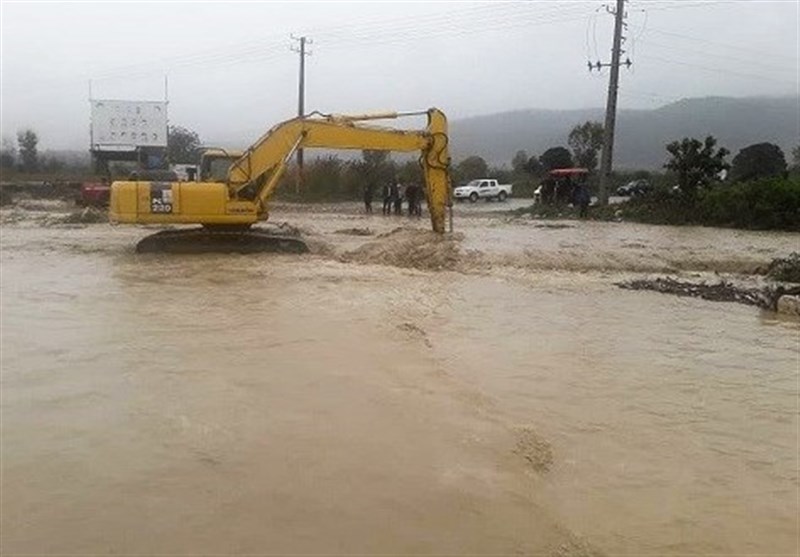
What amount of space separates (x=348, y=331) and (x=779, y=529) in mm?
5704

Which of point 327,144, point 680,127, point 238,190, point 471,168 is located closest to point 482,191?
point 471,168

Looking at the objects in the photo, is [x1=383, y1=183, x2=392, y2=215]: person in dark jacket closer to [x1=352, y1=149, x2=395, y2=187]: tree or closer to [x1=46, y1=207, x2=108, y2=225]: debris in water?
[x1=352, y1=149, x2=395, y2=187]: tree

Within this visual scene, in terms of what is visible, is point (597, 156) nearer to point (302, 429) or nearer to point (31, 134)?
point (31, 134)

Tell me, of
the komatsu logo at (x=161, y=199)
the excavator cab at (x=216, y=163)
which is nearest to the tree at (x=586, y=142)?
the excavator cab at (x=216, y=163)

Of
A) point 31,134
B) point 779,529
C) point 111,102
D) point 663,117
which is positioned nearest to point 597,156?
point 111,102

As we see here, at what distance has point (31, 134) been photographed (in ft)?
185

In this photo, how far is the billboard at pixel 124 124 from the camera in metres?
46.7

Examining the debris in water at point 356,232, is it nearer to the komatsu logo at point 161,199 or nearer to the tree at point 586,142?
the komatsu logo at point 161,199

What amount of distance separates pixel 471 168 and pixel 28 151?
97.0 feet

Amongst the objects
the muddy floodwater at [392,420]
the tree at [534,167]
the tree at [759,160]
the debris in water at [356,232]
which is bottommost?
the muddy floodwater at [392,420]

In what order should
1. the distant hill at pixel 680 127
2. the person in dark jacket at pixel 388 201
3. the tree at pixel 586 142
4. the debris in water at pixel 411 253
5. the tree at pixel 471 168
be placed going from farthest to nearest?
the distant hill at pixel 680 127 < the tree at pixel 471 168 < the tree at pixel 586 142 < the person in dark jacket at pixel 388 201 < the debris in water at pixel 411 253

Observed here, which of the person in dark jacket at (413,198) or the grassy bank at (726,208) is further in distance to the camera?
the person in dark jacket at (413,198)

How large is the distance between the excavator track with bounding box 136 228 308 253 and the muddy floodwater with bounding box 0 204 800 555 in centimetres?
392

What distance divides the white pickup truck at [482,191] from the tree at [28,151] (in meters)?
28.4
